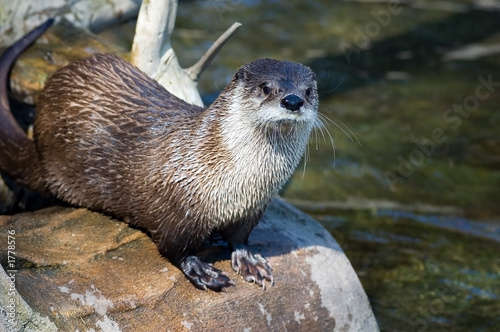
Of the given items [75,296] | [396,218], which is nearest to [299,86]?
[75,296]

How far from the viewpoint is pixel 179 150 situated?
11.5 feet

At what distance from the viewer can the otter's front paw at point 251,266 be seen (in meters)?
3.48

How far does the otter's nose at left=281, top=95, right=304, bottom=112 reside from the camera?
3121 millimetres

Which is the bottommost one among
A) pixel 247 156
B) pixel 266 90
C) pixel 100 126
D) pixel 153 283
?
pixel 153 283

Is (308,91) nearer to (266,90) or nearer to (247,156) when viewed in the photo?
(266,90)

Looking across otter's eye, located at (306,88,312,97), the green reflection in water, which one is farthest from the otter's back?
the green reflection in water

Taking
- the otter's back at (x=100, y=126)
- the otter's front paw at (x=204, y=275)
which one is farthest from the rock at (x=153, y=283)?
the otter's back at (x=100, y=126)

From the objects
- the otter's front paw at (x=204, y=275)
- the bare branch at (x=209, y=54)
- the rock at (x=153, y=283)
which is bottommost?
the rock at (x=153, y=283)

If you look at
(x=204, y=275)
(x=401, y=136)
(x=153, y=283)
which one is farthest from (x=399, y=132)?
(x=153, y=283)

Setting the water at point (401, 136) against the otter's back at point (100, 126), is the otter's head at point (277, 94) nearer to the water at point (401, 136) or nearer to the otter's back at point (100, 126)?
the otter's back at point (100, 126)

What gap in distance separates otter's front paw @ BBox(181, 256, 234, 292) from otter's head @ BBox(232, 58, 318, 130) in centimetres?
62

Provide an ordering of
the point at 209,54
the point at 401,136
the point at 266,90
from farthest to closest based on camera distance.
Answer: the point at 401,136 → the point at 209,54 → the point at 266,90

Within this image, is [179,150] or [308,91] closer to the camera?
[308,91]

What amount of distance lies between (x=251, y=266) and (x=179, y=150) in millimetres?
561
